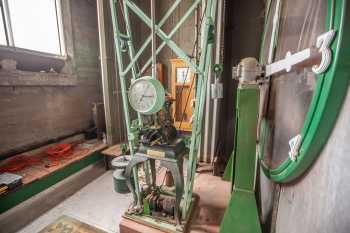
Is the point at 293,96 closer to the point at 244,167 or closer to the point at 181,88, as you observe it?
the point at 244,167

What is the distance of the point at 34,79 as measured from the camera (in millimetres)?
2508

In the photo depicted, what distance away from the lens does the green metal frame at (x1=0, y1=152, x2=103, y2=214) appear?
1880 mm

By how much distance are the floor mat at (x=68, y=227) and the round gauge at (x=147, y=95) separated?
1552 millimetres

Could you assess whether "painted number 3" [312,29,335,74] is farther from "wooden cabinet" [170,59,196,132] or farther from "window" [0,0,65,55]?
"window" [0,0,65,55]

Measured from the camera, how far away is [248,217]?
1184 mm

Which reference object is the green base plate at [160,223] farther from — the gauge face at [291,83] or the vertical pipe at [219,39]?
the vertical pipe at [219,39]

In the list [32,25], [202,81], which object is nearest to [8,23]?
[32,25]

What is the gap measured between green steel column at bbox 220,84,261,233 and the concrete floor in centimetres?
50

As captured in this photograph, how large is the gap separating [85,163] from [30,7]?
105 inches

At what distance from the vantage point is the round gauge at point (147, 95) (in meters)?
1.24

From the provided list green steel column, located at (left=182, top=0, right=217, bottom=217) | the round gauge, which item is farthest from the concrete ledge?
green steel column, located at (left=182, top=0, right=217, bottom=217)

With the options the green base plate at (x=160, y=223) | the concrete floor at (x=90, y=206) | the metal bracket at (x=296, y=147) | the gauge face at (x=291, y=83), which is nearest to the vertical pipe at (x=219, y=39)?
the concrete floor at (x=90, y=206)

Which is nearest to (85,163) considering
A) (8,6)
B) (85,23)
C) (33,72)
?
(33,72)

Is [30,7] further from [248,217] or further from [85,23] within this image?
[248,217]
